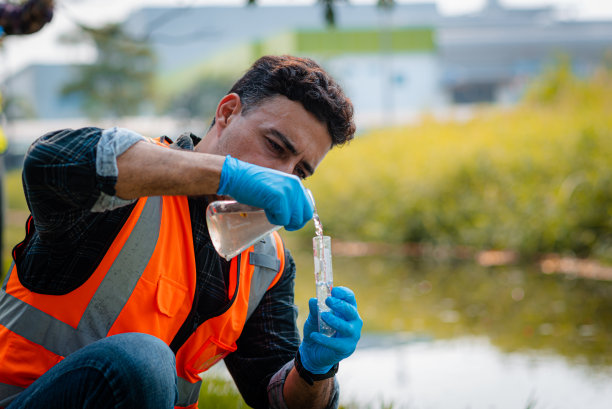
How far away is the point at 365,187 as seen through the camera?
10.7 m

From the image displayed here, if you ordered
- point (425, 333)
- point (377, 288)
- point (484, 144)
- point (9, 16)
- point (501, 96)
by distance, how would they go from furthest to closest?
point (501, 96) < point (484, 144) < point (377, 288) < point (425, 333) < point (9, 16)

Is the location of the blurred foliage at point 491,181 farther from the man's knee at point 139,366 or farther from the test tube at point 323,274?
the man's knee at point 139,366

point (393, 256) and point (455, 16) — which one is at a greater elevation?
point (393, 256)

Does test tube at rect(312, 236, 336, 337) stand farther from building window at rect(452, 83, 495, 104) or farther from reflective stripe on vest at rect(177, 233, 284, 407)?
building window at rect(452, 83, 495, 104)

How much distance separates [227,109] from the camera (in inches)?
80.4

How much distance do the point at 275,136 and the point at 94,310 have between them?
2.07ft

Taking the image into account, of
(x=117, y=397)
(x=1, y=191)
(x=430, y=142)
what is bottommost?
(x=430, y=142)

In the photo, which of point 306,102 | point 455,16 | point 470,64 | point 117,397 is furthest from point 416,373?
point 455,16

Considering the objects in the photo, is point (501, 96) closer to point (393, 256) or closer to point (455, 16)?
point (455, 16)

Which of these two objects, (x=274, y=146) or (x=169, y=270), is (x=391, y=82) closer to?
(x=274, y=146)

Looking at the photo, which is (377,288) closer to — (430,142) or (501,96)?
(430,142)

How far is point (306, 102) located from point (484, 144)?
7698 mm

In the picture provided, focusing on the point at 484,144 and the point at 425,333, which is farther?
the point at 484,144

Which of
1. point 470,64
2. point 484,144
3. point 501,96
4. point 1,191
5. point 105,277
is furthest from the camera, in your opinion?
point 470,64
